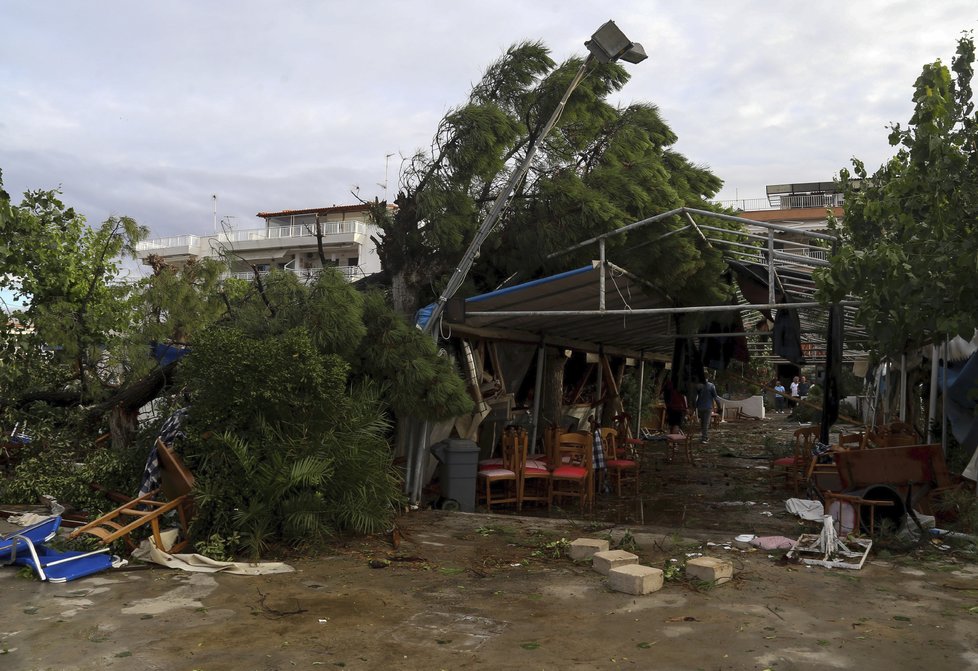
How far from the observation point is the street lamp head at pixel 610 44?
7.29 m

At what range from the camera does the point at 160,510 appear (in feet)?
20.7

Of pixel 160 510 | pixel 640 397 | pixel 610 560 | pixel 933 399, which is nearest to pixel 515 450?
pixel 610 560

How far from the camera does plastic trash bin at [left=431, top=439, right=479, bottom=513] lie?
865 centimetres

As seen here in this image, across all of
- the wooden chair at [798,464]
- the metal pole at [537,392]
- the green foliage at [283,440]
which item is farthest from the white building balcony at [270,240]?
the green foliage at [283,440]

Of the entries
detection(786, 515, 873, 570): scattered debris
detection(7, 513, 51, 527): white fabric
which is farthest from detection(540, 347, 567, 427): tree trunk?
detection(7, 513, 51, 527): white fabric

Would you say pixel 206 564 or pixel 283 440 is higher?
pixel 283 440

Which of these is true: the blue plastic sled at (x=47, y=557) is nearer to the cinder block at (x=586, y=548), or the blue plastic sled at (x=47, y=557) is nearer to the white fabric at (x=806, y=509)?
the cinder block at (x=586, y=548)

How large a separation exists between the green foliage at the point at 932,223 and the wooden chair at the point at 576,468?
130 inches

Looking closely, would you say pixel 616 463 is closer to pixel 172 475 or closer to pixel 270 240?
pixel 172 475

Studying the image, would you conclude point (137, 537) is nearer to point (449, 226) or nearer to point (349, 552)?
point (349, 552)

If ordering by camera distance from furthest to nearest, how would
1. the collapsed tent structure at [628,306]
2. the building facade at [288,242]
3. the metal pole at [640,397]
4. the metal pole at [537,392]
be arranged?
1. the building facade at [288,242]
2. the metal pole at [640,397]
3. the metal pole at [537,392]
4. the collapsed tent structure at [628,306]

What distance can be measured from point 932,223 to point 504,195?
3503 millimetres

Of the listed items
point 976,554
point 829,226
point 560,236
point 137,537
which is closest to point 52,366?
point 137,537

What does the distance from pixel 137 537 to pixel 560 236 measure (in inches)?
194
